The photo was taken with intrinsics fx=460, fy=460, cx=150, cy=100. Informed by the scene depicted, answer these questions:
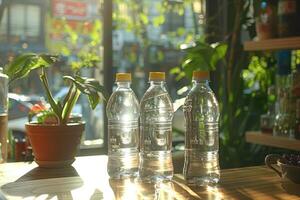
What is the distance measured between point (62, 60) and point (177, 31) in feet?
2.38

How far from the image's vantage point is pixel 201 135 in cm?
120

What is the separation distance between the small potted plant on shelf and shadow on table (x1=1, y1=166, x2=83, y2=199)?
0.16ft

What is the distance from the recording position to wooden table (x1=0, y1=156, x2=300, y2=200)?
105cm

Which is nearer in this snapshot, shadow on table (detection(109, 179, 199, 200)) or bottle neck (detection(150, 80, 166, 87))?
shadow on table (detection(109, 179, 199, 200))

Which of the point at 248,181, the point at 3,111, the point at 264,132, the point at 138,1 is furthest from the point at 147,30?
the point at 248,181

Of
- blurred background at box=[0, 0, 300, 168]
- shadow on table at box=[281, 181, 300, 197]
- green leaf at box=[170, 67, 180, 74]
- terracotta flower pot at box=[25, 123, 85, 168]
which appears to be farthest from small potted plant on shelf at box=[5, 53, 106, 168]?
green leaf at box=[170, 67, 180, 74]

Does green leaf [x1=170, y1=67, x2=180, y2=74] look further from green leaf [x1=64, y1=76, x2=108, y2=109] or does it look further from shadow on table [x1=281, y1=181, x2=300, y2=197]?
shadow on table [x1=281, y1=181, x2=300, y2=197]

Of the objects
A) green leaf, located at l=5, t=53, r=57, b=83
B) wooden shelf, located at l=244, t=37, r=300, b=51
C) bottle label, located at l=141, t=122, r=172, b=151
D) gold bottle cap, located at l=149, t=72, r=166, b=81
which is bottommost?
bottle label, located at l=141, t=122, r=172, b=151

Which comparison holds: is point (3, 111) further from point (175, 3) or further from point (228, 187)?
point (175, 3)

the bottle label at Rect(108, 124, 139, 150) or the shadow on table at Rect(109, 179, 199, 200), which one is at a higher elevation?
the bottle label at Rect(108, 124, 139, 150)

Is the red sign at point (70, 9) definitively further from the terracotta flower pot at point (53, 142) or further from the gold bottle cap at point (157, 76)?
the gold bottle cap at point (157, 76)

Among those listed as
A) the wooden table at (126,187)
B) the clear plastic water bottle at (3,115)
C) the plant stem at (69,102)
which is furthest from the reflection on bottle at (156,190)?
the clear plastic water bottle at (3,115)

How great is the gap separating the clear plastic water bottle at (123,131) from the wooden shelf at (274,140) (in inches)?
35.3

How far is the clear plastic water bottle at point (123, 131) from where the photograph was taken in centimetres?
127
